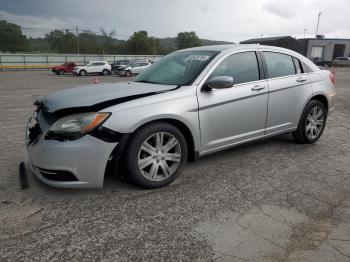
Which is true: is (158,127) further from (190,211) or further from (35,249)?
(35,249)

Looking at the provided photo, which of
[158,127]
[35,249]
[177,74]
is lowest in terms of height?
[35,249]

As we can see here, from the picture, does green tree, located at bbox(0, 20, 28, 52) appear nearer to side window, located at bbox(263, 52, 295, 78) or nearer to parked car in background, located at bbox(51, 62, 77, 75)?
parked car in background, located at bbox(51, 62, 77, 75)

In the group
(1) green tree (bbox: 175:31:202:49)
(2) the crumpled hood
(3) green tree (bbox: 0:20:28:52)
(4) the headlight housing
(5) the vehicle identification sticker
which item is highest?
(1) green tree (bbox: 175:31:202:49)

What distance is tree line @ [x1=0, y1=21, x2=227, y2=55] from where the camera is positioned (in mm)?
60062

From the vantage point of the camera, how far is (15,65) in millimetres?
39469

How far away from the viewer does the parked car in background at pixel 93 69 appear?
29078 millimetres

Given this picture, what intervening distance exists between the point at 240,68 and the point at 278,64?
2.74 ft

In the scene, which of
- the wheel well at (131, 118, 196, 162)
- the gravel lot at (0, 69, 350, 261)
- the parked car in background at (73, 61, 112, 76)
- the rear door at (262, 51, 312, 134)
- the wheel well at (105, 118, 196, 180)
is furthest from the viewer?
the parked car in background at (73, 61, 112, 76)

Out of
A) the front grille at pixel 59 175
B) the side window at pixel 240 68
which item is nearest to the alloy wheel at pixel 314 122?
the side window at pixel 240 68

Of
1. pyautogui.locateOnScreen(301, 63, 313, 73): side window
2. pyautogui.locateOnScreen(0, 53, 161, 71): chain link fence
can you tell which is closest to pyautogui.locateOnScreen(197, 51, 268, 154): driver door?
pyautogui.locateOnScreen(301, 63, 313, 73): side window

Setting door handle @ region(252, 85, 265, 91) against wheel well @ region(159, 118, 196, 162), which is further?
door handle @ region(252, 85, 265, 91)

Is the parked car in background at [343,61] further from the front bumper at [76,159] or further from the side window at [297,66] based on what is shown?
the front bumper at [76,159]

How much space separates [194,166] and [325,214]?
1689mm

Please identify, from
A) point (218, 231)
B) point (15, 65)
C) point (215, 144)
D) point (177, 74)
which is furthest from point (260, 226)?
point (15, 65)
